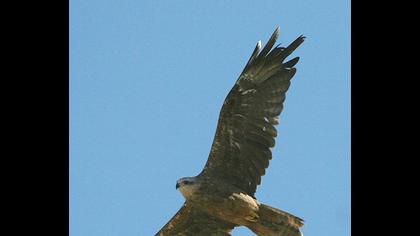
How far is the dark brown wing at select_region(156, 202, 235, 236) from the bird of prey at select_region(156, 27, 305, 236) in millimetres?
102

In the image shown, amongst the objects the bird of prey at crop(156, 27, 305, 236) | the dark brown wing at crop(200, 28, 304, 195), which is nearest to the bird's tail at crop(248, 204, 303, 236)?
the bird of prey at crop(156, 27, 305, 236)

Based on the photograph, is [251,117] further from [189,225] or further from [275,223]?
[189,225]

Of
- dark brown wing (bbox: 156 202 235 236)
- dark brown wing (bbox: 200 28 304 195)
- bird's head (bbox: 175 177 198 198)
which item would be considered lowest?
dark brown wing (bbox: 156 202 235 236)

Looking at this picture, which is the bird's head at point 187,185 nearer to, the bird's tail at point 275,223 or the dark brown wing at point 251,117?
the dark brown wing at point 251,117

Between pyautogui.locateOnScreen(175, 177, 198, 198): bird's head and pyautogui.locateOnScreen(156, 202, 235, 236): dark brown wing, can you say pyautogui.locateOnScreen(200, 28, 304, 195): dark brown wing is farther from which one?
pyautogui.locateOnScreen(156, 202, 235, 236): dark brown wing

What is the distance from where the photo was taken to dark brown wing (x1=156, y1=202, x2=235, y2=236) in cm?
1075

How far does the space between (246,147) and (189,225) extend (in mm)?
1313

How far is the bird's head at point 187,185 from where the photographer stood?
10180 millimetres

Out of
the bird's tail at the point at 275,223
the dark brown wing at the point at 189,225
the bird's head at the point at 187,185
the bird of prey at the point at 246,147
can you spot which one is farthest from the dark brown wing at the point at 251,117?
the dark brown wing at the point at 189,225

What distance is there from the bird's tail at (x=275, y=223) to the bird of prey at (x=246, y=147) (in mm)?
12
